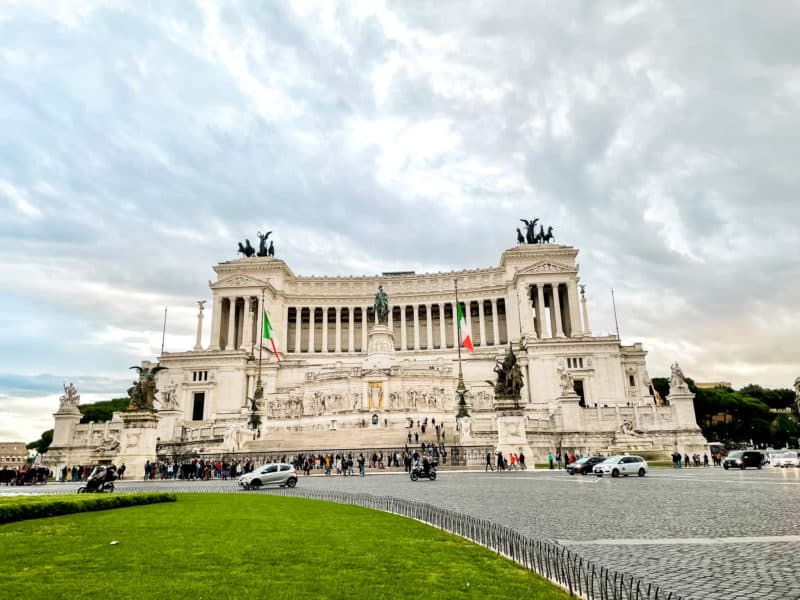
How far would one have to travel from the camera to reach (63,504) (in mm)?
15062

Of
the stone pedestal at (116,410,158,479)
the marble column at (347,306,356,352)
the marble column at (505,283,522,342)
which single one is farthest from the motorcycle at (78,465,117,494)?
the marble column at (347,306,356,352)

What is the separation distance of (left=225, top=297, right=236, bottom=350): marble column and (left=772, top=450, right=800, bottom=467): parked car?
69482 mm

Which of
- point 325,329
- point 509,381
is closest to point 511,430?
point 509,381

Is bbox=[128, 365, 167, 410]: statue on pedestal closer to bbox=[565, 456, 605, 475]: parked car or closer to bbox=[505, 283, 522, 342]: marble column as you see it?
bbox=[565, 456, 605, 475]: parked car

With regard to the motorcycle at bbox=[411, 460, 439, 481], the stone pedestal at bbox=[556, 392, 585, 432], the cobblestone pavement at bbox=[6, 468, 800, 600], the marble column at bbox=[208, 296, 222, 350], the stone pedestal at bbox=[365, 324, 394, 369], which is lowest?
the cobblestone pavement at bbox=[6, 468, 800, 600]

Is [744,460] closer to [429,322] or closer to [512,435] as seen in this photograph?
[512,435]

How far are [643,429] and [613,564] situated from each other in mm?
44824

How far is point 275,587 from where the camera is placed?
21.9 feet

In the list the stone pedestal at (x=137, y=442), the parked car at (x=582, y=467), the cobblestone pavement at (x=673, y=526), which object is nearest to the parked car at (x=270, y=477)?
the cobblestone pavement at (x=673, y=526)

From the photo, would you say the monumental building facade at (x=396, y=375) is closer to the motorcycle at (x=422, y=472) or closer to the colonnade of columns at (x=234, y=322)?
the colonnade of columns at (x=234, y=322)

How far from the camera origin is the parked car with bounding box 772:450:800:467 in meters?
36.1

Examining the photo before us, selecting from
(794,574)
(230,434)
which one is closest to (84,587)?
(794,574)

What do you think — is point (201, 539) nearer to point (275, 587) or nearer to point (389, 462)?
point (275, 587)

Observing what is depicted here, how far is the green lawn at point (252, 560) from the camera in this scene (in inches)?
261
